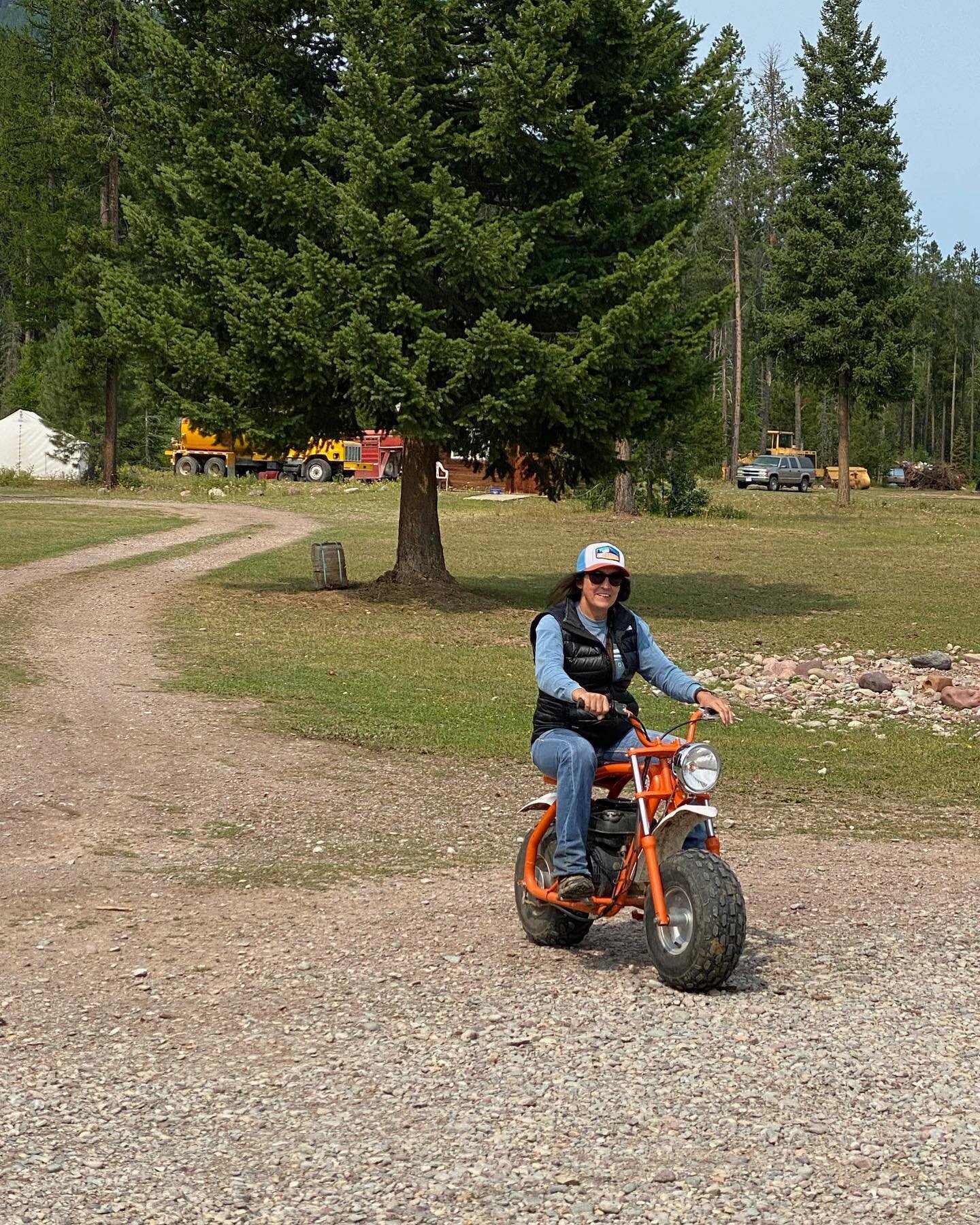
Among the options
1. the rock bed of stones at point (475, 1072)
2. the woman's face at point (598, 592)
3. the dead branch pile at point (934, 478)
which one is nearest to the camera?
the rock bed of stones at point (475, 1072)

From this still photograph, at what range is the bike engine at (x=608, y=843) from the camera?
22.1ft

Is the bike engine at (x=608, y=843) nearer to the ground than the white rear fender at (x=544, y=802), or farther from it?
nearer to the ground

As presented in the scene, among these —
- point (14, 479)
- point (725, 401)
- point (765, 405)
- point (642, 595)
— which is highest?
point (765, 405)

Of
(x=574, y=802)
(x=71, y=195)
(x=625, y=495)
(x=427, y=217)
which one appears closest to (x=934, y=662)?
(x=427, y=217)

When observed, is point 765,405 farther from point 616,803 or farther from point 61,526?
point 616,803

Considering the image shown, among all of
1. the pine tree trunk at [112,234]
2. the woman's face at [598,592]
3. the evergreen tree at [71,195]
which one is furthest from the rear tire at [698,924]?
the pine tree trunk at [112,234]

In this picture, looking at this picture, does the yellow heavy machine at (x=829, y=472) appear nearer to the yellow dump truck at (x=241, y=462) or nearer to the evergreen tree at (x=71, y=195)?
the yellow dump truck at (x=241, y=462)

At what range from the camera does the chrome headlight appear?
633 centimetres

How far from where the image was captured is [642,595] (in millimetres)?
25938

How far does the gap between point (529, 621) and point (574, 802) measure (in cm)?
1503

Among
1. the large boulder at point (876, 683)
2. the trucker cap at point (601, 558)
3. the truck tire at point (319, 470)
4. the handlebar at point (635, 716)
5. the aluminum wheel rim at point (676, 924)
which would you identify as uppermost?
the truck tire at point (319, 470)

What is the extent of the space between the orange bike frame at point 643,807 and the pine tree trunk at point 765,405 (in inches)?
3298

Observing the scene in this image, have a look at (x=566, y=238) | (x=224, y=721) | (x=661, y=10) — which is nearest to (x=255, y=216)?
(x=566, y=238)

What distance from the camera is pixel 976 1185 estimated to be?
458 centimetres
